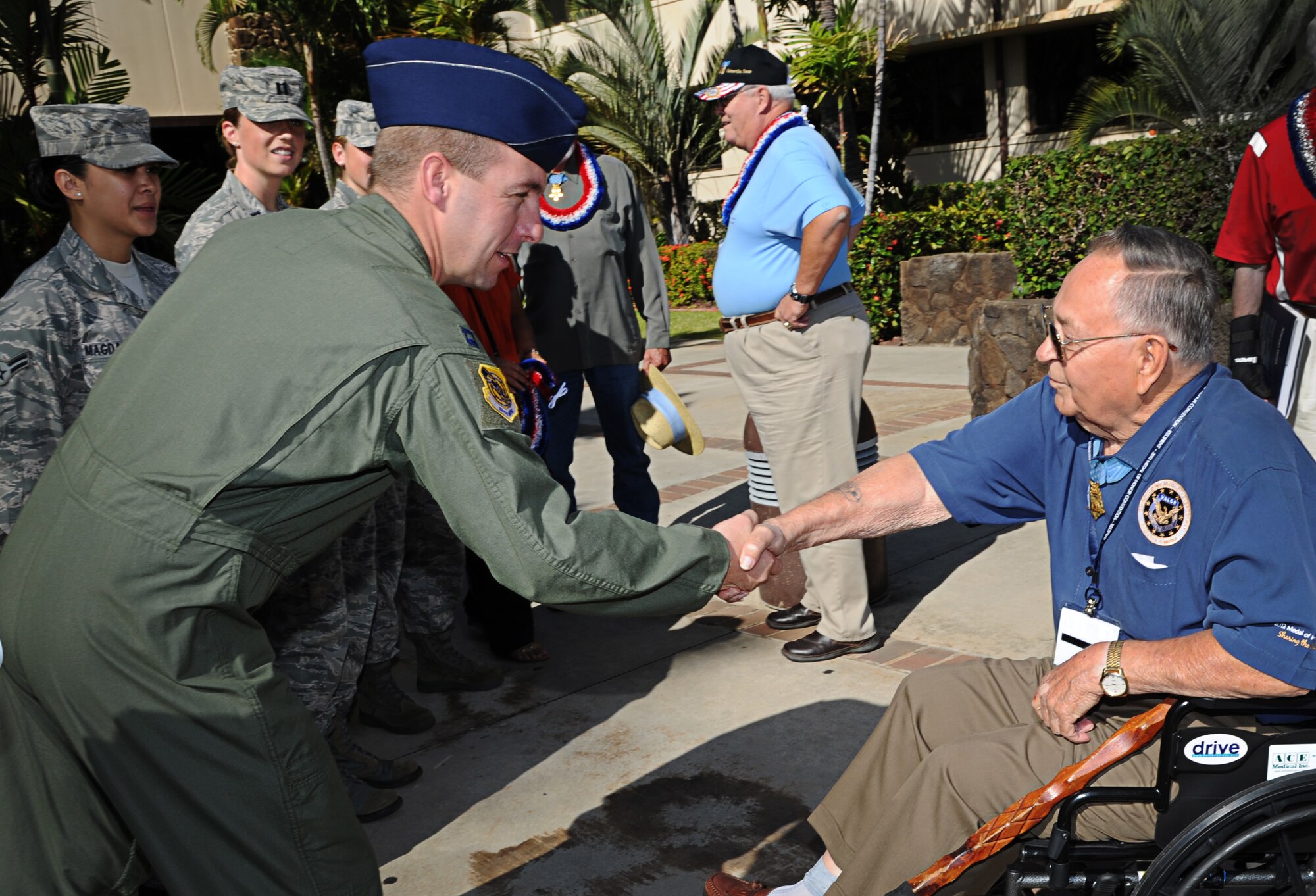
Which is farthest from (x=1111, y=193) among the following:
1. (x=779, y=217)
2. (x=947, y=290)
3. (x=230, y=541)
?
(x=230, y=541)

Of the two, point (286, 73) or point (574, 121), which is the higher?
point (286, 73)

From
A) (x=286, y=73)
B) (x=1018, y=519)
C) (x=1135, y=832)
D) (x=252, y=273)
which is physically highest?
(x=286, y=73)

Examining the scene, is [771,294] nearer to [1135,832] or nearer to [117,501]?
[1135,832]

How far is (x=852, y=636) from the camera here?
432 cm

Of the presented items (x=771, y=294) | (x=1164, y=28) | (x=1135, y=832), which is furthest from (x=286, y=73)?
(x=1164, y=28)

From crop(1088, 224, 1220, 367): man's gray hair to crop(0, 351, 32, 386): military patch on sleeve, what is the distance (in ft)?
8.81

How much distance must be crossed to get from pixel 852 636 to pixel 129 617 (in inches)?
118

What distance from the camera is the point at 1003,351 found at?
7.63 meters

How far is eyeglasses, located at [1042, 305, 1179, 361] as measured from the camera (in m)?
2.27

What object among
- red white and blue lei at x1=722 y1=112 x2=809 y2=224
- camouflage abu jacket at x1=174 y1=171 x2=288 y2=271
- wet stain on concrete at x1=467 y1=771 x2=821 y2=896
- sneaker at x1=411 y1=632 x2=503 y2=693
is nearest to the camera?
wet stain on concrete at x1=467 y1=771 x2=821 y2=896

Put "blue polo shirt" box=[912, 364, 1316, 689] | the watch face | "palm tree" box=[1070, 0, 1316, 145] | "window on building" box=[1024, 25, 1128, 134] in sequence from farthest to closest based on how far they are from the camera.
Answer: "window on building" box=[1024, 25, 1128, 134] → "palm tree" box=[1070, 0, 1316, 145] → the watch face → "blue polo shirt" box=[912, 364, 1316, 689]

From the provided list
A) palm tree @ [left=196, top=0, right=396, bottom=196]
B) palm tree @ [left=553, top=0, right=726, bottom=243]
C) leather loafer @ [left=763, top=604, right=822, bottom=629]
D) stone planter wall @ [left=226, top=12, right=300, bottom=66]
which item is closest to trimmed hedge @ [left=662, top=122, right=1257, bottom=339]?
leather loafer @ [left=763, top=604, right=822, bottom=629]

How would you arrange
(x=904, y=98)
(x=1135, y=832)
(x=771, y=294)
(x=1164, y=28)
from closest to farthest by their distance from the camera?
(x=1135, y=832) → (x=771, y=294) → (x=1164, y=28) → (x=904, y=98)

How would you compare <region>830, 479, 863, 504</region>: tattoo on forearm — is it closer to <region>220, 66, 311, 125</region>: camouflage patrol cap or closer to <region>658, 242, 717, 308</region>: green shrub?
<region>220, 66, 311, 125</region>: camouflage patrol cap
